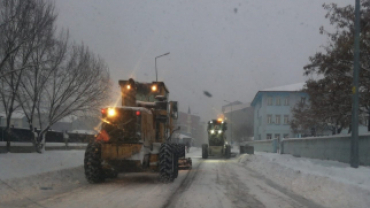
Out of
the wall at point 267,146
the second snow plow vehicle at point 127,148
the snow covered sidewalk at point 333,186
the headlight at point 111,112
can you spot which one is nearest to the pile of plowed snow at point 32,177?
the second snow plow vehicle at point 127,148

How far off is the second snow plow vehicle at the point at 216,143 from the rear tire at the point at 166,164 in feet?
69.9

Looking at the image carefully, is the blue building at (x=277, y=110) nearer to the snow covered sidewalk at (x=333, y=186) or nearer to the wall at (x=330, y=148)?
the wall at (x=330, y=148)

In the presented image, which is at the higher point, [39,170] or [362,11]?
[362,11]

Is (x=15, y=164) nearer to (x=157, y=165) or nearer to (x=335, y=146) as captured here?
(x=157, y=165)

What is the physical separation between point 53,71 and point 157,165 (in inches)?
482

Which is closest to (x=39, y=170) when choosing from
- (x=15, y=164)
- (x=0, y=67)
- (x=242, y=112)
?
(x=15, y=164)

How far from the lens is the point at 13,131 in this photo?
95.6ft

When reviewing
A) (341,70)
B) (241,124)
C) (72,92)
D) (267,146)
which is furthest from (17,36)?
(241,124)

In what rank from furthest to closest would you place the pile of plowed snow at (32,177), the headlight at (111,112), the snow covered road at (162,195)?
the headlight at (111,112) < the pile of plowed snow at (32,177) < the snow covered road at (162,195)

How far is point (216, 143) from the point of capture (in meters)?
35.4

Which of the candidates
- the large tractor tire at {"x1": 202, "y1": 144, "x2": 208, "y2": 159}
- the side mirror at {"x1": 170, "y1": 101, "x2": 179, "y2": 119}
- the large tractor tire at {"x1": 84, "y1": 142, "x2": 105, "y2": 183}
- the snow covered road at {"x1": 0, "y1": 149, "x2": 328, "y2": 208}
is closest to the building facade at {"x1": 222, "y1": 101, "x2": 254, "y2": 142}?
the large tractor tire at {"x1": 202, "y1": 144, "x2": 208, "y2": 159}

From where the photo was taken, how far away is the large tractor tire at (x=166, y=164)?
13259mm

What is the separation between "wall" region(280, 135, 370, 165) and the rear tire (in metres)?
9.17

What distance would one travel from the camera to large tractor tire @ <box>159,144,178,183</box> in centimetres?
1326
